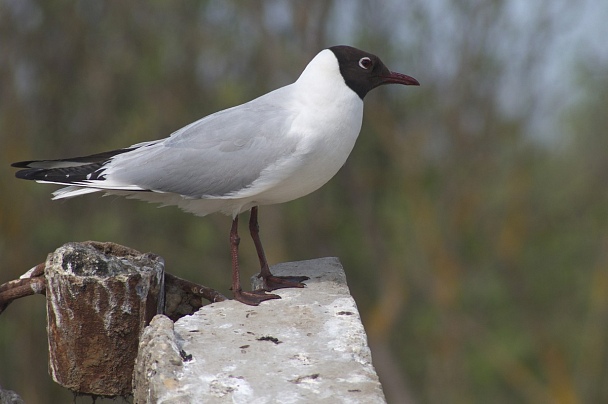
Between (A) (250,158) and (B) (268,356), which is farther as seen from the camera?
(A) (250,158)

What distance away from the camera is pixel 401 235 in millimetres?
15711

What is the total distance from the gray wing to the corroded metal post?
39.5 inches

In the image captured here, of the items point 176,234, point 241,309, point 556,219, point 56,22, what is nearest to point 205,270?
point 176,234

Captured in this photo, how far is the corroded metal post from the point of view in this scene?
3588 millimetres

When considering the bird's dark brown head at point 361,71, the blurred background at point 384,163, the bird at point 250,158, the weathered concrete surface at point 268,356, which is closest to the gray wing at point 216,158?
the bird at point 250,158

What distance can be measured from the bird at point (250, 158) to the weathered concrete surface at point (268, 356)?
1.98ft

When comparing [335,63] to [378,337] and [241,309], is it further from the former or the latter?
[378,337]

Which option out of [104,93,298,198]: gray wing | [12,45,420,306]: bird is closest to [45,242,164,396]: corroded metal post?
[12,45,420,306]: bird

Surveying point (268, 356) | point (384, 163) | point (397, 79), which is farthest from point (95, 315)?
point (384, 163)

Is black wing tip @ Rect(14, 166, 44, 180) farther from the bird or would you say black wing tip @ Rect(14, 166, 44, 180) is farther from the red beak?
the red beak

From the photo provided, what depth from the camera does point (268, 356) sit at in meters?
3.29

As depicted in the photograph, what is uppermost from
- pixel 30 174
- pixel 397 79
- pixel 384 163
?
pixel 397 79

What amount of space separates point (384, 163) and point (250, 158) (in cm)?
1120

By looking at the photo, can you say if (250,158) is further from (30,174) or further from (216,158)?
(30,174)
